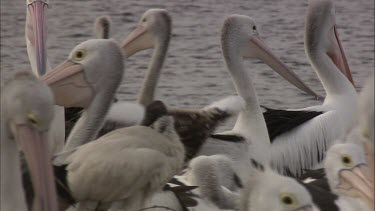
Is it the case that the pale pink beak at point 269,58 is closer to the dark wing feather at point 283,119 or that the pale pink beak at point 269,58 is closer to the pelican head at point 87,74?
the dark wing feather at point 283,119

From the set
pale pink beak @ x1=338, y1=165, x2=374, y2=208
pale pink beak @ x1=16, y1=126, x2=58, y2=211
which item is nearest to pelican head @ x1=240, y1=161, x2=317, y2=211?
Result: pale pink beak @ x1=338, y1=165, x2=374, y2=208

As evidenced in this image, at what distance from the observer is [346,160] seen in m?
4.79

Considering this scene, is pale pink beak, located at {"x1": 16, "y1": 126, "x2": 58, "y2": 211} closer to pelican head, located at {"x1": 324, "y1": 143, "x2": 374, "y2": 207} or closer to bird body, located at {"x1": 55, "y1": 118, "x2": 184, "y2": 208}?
bird body, located at {"x1": 55, "y1": 118, "x2": 184, "y2": 208}

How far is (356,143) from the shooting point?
5258 millimetres

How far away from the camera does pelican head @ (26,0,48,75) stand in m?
6.16

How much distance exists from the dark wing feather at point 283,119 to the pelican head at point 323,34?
65 cm

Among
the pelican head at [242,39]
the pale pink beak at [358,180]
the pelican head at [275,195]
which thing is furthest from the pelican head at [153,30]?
the pelican head at [275,195]

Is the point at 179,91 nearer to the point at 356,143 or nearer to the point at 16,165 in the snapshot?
the point at 356,143

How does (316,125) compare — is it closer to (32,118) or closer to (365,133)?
(32,118)

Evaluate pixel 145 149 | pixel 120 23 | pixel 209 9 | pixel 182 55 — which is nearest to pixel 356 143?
pixel 145 149

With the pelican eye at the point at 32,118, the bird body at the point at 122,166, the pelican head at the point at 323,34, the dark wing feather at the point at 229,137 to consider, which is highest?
the pelican eye at the point at 32,118

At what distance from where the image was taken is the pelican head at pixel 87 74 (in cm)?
545

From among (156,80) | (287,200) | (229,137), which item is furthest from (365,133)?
(156,80)

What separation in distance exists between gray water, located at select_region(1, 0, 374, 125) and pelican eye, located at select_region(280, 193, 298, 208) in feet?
13.3
